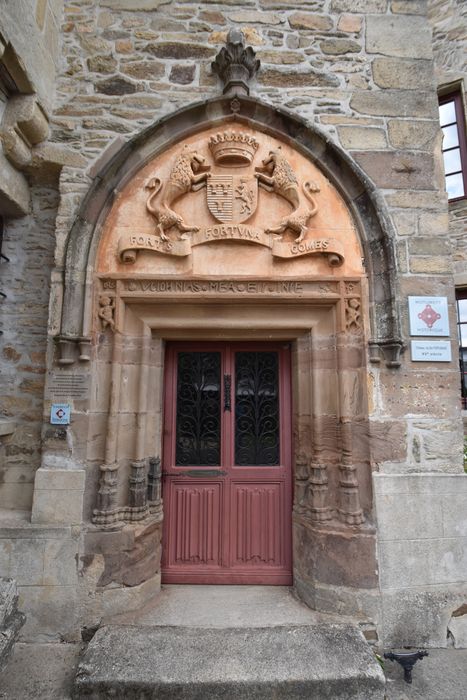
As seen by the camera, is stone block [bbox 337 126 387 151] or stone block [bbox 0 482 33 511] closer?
stone block [bbox 0 482 33 511]

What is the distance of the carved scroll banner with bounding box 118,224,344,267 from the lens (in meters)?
3.15

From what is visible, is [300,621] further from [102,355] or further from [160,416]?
[102,355]

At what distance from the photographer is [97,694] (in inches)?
83.7

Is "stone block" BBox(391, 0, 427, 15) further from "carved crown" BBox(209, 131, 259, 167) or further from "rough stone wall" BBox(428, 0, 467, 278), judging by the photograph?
"rough stone wall" BBox(428, 0, 467, 278)

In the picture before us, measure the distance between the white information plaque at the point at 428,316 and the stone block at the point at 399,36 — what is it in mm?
2323

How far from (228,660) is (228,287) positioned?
2.56 m

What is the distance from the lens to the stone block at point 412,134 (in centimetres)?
Result: 334

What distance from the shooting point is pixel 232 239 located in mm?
3160

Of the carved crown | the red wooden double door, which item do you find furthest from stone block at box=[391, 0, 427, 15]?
the red wooden double door

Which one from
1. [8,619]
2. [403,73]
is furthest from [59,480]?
[403,73]

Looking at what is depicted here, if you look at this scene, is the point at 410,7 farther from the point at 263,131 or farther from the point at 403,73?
the point at 263,131

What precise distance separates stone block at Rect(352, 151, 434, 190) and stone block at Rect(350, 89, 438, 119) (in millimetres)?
405

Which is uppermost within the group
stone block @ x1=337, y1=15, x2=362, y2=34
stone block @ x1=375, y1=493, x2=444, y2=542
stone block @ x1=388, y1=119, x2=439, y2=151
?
stone block @ x1=337, y1=15, x2=362, y2=34

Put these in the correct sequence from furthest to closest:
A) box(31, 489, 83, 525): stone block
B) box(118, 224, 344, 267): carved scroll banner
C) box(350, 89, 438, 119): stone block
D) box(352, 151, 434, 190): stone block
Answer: box(350, 89, 438, 119): stone block → box(352, 151, 434, 190): stone block → box(118, 224, 344, 267): carved scroll banner → box(31, 489, 83, 525): stone block
